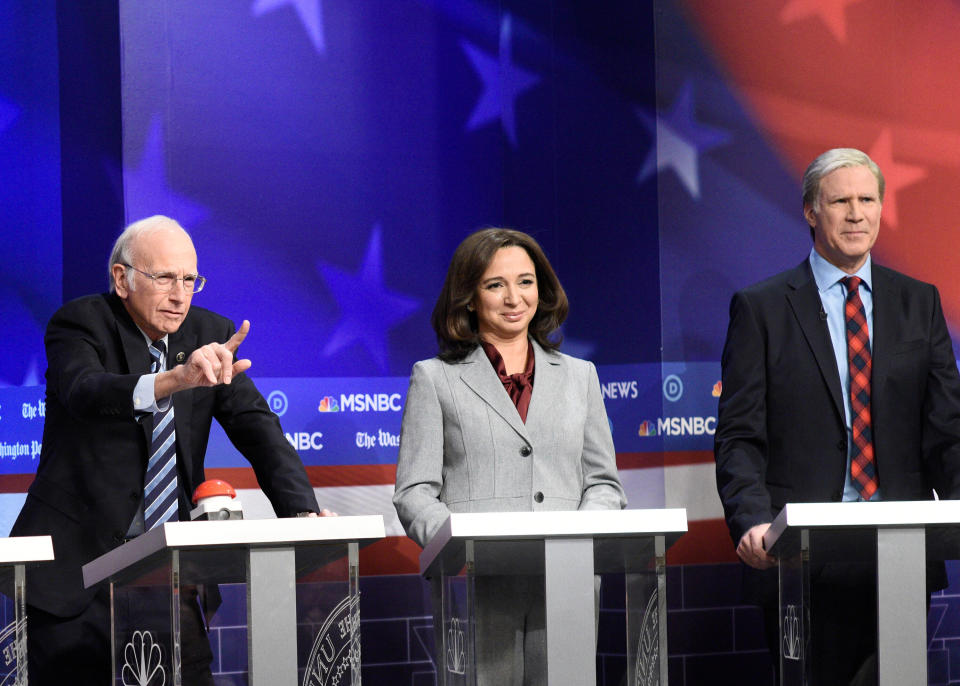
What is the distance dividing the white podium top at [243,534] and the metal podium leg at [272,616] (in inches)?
1.4

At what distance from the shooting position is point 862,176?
382cm

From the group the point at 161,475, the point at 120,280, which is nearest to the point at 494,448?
the point at 161,475

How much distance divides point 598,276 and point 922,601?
8.72 ft

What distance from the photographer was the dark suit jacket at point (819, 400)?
362 cm

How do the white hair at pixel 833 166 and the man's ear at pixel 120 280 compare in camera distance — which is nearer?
the man's ear at pixel 120 280

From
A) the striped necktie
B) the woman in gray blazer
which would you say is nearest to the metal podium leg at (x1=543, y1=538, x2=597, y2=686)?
the woman in gray blazer

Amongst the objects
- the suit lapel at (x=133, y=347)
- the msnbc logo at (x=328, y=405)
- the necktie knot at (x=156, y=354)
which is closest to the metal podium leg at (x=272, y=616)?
the suit lapel at (x=133, y=347)

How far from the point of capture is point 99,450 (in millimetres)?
3430

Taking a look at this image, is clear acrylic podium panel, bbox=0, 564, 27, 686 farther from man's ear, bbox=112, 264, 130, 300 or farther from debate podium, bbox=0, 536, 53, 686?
man's ear, bbox=112, 264, 130, 300

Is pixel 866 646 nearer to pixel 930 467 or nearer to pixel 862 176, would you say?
pixel 930 467

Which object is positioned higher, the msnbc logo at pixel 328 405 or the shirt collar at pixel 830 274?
the shirt collar at pixel 830 274

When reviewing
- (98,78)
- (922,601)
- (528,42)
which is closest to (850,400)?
(922,601)

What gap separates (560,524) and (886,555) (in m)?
0.65

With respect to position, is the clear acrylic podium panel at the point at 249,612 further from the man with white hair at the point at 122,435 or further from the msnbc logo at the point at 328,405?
the msnbc logo at the point at 328,405
